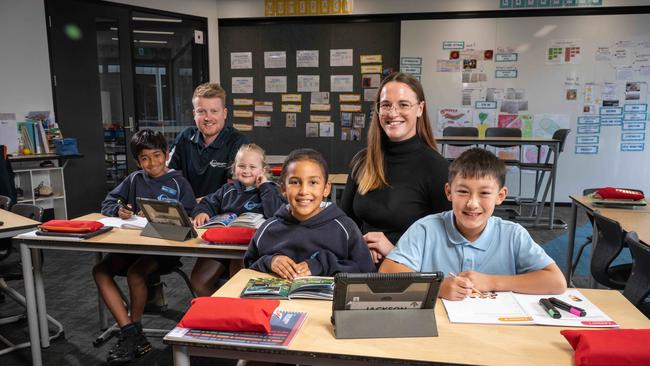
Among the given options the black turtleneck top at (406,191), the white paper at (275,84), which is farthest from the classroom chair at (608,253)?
the white paper at (275,84)

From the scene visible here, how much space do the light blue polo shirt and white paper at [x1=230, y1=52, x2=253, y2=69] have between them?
581 centimetres

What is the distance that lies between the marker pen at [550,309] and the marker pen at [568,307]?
0.02m

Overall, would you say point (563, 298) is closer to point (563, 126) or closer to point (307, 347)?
point (307, 347)

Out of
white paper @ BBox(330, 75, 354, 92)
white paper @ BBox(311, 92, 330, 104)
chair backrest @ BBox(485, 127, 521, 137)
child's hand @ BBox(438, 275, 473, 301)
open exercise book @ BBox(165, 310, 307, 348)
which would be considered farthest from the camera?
white paper @ BBox(311, 92, 330, 104)

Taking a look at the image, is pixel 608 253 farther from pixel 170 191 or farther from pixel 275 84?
pixel 275 84

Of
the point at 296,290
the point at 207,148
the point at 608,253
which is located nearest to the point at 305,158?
the point at 296,290

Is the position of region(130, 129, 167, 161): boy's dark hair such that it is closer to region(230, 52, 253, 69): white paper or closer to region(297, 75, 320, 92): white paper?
region(297, 75, 320, 92): white paper

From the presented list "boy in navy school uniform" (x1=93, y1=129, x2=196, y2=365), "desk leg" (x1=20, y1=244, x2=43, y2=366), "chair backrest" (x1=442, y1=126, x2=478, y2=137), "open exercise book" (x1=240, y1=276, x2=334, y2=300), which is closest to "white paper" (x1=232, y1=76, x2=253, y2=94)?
"chair backrest" (x1=442, y1=126, x2=478, y2=137)

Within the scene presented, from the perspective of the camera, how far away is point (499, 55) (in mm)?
6266

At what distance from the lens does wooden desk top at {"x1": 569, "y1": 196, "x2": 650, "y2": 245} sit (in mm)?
2422

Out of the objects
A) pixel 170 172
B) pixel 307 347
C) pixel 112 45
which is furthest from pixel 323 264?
pixel 112 45

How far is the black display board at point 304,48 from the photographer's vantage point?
259 inches

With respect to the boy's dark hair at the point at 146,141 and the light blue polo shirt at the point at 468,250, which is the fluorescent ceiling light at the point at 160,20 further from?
the light blue polo shirt at the point at 468,250

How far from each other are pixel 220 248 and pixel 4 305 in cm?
211
